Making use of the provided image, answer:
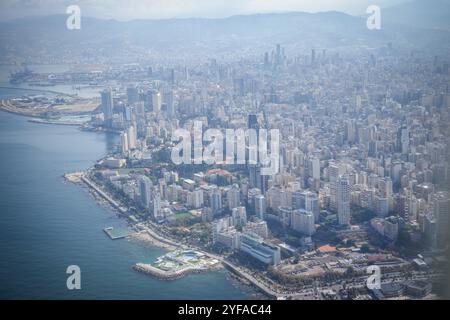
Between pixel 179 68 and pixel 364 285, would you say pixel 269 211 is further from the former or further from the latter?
pixel 179 68

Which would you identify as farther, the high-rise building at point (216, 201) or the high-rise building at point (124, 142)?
the high-rise building at point (124, 142)

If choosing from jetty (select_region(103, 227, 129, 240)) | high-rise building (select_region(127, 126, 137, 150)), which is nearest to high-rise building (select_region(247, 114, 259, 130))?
high-rise building (select_region(127, 126, 137, 150))

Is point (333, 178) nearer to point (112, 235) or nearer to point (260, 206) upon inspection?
point (260, 206)

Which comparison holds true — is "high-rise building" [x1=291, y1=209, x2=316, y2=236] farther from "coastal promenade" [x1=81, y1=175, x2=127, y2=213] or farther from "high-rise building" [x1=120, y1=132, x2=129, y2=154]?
"high-rise building" [x1=120, y1=132, x2=129, y2=154]

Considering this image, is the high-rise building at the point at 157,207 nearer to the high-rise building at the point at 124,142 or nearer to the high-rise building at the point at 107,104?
the high-rise building at the point at 124,142

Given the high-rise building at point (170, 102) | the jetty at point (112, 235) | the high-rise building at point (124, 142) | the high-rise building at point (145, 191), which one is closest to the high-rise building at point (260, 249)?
the jetty at point (112, 235)
